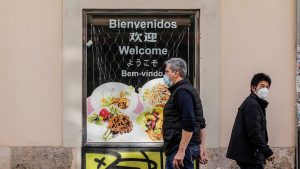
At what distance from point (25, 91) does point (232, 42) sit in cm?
270

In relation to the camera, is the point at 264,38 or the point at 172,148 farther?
the point at 264,38

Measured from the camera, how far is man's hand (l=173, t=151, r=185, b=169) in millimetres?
5953

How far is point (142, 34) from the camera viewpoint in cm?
812

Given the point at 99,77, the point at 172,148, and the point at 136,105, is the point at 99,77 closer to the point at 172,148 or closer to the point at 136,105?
the point at 136,105

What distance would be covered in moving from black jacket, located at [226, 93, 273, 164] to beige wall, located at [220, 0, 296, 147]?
137 centimetres

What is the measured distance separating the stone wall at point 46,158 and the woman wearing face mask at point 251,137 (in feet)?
4.52

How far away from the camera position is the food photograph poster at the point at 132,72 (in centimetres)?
809

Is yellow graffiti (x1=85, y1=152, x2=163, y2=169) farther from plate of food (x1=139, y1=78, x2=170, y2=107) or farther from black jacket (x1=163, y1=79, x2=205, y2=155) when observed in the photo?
black jacket (x1=163, y1=79, x2=205, y2=155)

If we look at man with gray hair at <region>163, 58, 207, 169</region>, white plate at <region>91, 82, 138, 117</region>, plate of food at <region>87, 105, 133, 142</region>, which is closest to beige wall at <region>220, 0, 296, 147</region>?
white plate at <region>91, 82, 138, 117</region>

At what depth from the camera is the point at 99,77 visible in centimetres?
809

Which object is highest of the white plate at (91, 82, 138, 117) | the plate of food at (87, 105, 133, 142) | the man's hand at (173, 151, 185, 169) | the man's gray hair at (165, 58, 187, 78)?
the man's gray hair at (165, 58, 187, 78)

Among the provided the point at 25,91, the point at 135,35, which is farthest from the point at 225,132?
the point at 25,91

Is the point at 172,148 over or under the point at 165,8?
under

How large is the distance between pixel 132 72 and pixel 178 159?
2367mm
